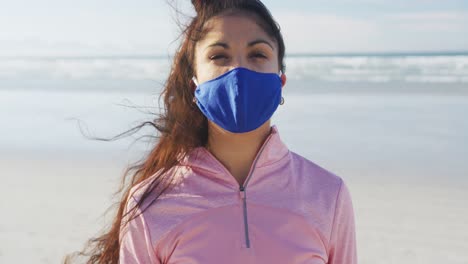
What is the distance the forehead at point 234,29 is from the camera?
2.25 meters

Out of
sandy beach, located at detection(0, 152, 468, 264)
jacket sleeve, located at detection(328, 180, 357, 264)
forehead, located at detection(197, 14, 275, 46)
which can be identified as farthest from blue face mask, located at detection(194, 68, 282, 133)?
sandy beach, located at detection(0, 152, 468, 264)

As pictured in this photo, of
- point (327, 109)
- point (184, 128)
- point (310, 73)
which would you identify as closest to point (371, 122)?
point (327, 109)

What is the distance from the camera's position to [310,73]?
2420 cm

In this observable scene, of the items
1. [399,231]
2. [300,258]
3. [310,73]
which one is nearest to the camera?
[300,258]

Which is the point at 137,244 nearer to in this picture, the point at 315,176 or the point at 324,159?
the point at 315,176

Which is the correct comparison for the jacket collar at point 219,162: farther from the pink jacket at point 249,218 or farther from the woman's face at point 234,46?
the woman's face at point 234,46

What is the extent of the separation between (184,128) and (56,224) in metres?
4.12

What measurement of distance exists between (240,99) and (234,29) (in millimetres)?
231

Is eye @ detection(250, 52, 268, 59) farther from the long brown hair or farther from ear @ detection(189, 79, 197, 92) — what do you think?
ear @ detection(189, 79, 197, 92)

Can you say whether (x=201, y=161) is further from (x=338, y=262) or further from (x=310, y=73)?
(x=310, y=73)

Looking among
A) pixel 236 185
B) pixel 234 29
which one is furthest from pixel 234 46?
pixel 236 185

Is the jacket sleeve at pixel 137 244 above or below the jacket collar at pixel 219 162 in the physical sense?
below

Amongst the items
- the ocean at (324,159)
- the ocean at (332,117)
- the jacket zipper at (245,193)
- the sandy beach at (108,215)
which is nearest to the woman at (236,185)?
the jacket zipper at (245,193)

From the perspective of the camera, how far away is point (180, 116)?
2.49 metres
